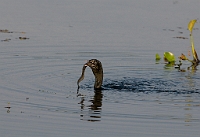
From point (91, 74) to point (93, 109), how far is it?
3832 millimetres

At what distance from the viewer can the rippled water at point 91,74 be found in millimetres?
11234

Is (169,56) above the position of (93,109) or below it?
above

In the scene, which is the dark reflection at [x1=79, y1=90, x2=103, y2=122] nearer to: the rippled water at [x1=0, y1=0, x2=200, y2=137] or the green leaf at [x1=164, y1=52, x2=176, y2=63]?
the rippled water at [x1=0, y1=0, x2=200, y2=137]

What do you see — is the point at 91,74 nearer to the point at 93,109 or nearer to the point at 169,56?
the point at 169,56

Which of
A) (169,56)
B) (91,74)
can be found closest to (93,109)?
(91,74)

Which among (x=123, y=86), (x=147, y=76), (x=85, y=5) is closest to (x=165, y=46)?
(x=147, y=76)

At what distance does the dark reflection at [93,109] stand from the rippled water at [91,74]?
2 cm

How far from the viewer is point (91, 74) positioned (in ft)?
53.2

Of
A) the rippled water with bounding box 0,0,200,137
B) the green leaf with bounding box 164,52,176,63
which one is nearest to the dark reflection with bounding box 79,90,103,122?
the rippled water with bounding box 0,0,200,137

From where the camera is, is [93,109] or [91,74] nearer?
[93,109]

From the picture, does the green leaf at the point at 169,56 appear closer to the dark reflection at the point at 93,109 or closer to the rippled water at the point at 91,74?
the rippled water at the point at 91,74

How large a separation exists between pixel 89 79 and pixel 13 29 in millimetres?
6028

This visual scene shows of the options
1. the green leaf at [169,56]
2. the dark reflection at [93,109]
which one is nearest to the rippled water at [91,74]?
the dark reflection at [93,109]

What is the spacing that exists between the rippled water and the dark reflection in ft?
0.07
